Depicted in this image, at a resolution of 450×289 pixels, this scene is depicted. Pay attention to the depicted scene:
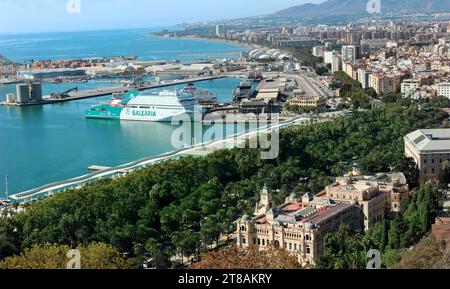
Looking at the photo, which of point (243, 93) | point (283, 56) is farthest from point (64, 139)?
point (283, 56)

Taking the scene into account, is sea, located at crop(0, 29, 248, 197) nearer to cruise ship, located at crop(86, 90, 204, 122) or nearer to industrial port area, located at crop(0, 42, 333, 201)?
cruise ship, located at crop(86, 90, 204, 122)

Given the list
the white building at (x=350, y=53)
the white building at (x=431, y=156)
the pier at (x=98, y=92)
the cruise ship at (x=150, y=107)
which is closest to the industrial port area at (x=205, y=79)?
the pier at (x=98, y=92)

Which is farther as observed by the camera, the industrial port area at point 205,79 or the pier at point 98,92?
the pier at point 98,92

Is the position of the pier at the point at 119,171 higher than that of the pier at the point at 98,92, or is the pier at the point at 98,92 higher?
the pier at the point at 98,92

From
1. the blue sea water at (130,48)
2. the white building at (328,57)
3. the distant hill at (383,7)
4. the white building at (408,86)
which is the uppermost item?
the distant hill at (383,7)

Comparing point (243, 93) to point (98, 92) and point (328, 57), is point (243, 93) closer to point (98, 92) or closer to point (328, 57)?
point (98, 92)

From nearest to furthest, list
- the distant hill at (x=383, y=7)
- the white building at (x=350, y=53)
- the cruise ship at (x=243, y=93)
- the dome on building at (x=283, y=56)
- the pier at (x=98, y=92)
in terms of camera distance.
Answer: the cruise ship at (x=243, y=93) < the pier at (x=98, y=92) < the white building at (x=350, y=53) < the dome on building at (x=283, y=56) < the distant hill at (x=383, y=7)

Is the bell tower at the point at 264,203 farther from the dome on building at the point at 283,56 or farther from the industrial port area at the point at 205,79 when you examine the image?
the dome on building at the point at 283,56
